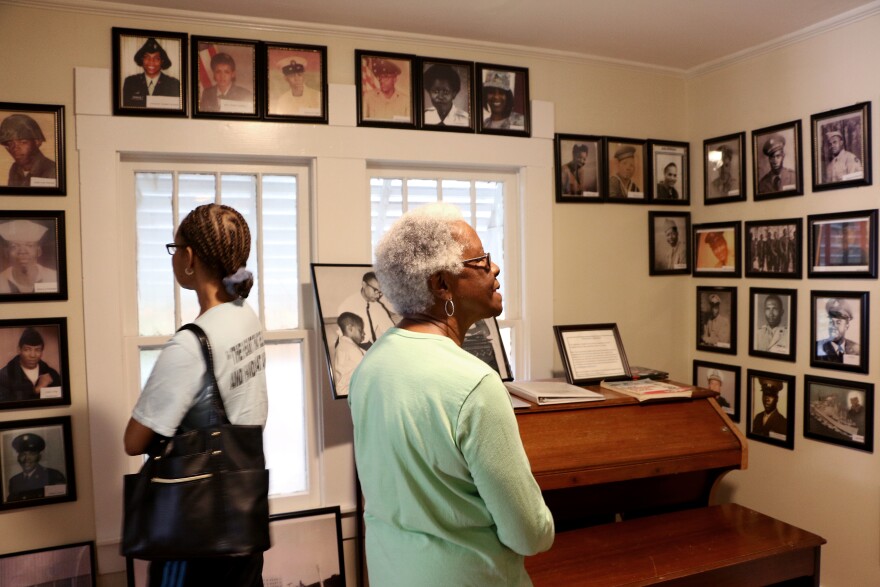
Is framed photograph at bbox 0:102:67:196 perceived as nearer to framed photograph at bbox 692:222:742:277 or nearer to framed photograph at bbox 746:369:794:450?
framed photograph at bbox 692:222:742:277

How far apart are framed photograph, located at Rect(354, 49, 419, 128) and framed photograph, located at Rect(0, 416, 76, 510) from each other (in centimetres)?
176

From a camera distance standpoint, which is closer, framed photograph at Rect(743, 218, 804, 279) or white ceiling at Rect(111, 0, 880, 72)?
white ceiling at Rect(111, 0, 880, 72)

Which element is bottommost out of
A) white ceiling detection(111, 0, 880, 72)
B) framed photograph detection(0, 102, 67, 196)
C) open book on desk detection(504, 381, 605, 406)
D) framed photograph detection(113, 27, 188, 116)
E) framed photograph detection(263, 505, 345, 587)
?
framed photograph detection(263, 505, 345, 587)

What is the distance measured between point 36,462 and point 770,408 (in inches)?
126

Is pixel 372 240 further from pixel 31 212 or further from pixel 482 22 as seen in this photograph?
pixel 31 212

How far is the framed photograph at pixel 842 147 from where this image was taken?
8.59 ft

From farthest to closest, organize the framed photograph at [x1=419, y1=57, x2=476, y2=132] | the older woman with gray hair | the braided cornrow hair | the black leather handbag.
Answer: the framed photograph at [x1=419, y1=57, x2=476, y2=132], the braided cornrow hair, the black leather handbag, the older woman with gray hair

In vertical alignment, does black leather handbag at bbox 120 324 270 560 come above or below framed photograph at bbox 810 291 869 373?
below

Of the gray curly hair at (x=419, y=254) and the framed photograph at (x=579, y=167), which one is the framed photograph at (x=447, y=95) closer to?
the framed photograph at (x=579, y=167)

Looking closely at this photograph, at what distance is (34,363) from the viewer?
7.96 ft

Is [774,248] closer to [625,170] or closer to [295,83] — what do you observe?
[625,170]

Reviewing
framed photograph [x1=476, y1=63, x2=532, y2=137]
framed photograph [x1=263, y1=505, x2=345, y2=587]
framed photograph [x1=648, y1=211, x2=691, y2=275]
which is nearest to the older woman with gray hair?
framed photograph [x1=263, y1=505, x2=345, y2=587]

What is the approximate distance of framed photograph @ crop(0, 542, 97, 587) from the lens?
238cm

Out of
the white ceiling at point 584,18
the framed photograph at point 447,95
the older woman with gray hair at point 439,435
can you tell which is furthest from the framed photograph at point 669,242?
the older woman with gray hair at point 439,435
